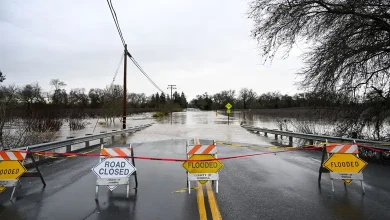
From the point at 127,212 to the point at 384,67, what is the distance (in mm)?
11364

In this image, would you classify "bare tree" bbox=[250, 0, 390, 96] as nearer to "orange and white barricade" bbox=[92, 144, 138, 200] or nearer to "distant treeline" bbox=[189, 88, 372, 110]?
"orange and white barricade" bbox=[92, 144, 138, 200]

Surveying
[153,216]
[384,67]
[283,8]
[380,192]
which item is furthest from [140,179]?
[384,67]

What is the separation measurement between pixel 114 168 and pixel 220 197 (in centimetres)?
249

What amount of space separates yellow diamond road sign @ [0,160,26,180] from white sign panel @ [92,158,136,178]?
1.81 m

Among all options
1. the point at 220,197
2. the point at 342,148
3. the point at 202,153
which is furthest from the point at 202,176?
the point at 342,148

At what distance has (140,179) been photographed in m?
7.32

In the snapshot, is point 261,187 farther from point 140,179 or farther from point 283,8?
point 283,8

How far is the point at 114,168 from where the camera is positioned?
6211mm

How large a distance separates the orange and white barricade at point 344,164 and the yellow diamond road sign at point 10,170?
23.7 ft

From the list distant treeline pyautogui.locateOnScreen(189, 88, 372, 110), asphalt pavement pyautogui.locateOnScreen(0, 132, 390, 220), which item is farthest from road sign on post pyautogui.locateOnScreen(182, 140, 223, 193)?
distant treeline pyautogui.locateOnScreen(189, 88, 372, 110)

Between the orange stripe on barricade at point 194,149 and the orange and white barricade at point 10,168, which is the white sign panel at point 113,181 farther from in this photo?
the orange and white barricade at point 10,168

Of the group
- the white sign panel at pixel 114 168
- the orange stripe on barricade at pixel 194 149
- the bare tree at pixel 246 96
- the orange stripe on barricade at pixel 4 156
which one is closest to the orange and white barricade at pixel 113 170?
the white sign panel at pixel 114 168

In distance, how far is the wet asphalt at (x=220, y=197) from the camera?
15.8 ft

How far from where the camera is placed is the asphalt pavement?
4.82m
